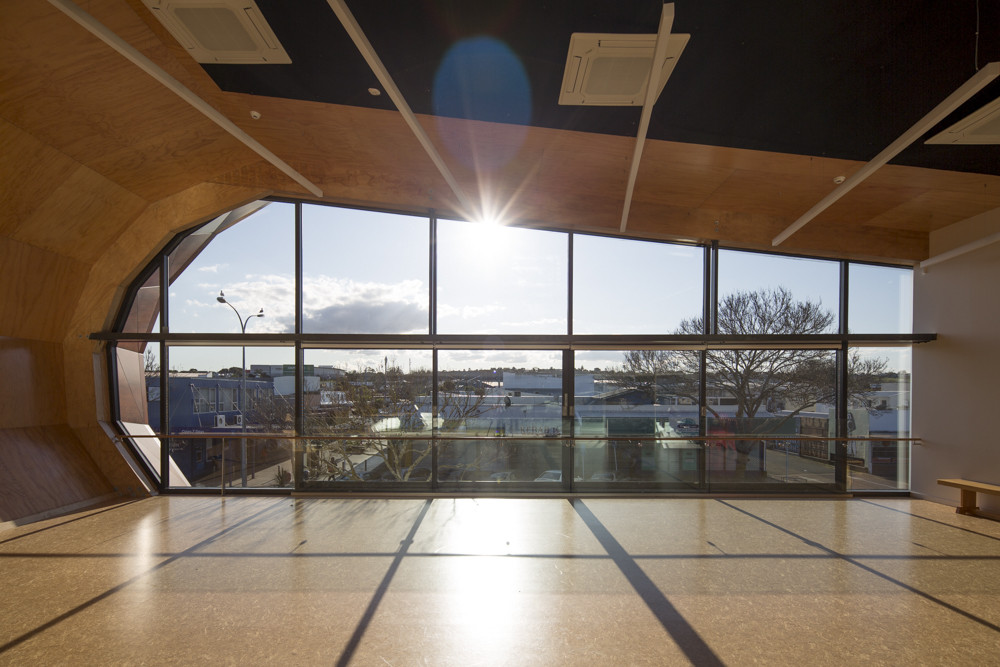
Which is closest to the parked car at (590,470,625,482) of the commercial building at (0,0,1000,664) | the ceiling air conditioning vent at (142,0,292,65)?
the commercial building at (0,0,1000,664)

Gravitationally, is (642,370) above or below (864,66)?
below

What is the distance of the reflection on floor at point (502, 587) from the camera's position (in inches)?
124

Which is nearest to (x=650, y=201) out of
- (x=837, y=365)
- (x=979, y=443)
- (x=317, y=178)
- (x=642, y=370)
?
(x=642, y=370)

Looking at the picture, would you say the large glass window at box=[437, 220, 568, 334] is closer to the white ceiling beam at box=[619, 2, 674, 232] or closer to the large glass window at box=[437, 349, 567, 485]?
the large glass window at box=[437, 349, 567, 485]

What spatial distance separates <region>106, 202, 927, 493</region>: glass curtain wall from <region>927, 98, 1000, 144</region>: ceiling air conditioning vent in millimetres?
2835

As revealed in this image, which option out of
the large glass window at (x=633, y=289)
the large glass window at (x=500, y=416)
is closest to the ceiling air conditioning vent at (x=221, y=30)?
the large glass window at (x=500, y=416)

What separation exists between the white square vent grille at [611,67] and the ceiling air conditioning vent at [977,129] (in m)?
2.49

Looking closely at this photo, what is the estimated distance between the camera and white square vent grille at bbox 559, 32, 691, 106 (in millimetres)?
3432

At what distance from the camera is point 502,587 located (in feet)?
13.2

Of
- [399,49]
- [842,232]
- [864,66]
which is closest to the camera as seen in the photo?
[864,66]

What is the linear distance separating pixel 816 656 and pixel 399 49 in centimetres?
508

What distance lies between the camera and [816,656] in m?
3.08

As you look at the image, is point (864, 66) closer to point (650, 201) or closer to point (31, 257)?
point (650, 201)

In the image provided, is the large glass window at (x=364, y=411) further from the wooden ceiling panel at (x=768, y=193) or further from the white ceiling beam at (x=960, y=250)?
the white ceiling beam at (x=960, y=250)
